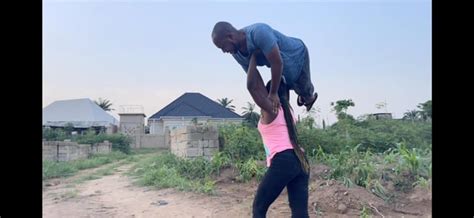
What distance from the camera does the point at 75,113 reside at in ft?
10.1

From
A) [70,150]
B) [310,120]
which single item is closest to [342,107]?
[310,120]

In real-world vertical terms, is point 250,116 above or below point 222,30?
below

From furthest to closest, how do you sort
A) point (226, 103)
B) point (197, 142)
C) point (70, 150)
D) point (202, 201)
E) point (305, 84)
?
point (197, 142) → point (70, 150) → point (202, 201) → point (226, 103) → point (305, 84)

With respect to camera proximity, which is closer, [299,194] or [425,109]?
[299,194]

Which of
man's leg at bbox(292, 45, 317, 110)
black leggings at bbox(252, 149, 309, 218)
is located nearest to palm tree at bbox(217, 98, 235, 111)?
man's leg at bbox(292, 45, 317, 110)

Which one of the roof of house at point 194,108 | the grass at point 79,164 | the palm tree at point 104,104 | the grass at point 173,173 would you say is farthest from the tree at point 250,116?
the grass at point 79,164

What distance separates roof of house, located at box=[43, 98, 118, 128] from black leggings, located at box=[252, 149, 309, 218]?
1.58 metres

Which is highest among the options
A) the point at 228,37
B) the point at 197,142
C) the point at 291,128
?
the point at 228,37

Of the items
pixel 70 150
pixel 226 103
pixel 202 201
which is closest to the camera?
pixel 226 103

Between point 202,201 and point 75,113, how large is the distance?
3.42 feet

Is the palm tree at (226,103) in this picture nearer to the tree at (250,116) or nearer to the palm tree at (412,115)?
the tree at (250,116)

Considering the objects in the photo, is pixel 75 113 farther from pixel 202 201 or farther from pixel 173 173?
pixel 202 201

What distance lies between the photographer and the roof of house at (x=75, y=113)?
9.62 ft
